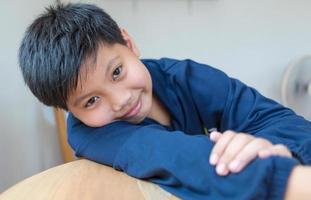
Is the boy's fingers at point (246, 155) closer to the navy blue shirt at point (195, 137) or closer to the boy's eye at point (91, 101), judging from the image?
the navy blue shirt at point (195, 137)

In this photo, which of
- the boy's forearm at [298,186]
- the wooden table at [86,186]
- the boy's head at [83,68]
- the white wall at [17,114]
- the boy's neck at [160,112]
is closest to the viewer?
the boy's forearm at [298,186]

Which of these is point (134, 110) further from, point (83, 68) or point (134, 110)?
point (83, 68)

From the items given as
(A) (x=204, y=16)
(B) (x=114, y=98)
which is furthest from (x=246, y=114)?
(A) (x=204, y=16)

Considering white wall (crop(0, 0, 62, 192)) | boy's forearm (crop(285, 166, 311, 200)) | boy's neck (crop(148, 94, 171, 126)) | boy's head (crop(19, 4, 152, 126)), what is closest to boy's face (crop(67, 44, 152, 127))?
boy's head (crop(19, 4, 152, 126))

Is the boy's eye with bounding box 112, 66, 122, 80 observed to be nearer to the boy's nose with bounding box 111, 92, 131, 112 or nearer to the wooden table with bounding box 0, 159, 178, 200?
the boy's nose with bounding box 111, 92, 131, 112

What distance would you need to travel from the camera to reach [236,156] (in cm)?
53

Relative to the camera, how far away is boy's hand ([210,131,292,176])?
516 mm

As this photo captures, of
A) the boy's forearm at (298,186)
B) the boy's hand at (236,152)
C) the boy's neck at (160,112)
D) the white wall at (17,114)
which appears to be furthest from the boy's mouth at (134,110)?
the white wall at (17,114)

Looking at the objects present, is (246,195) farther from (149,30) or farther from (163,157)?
(149,30)

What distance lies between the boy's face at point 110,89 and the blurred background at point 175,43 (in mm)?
893

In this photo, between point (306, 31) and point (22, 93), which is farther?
point (306, 31)

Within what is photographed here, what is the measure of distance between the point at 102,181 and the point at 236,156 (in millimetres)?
221

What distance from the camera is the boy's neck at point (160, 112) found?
905 mm

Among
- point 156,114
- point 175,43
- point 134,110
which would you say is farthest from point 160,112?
point 175,43
